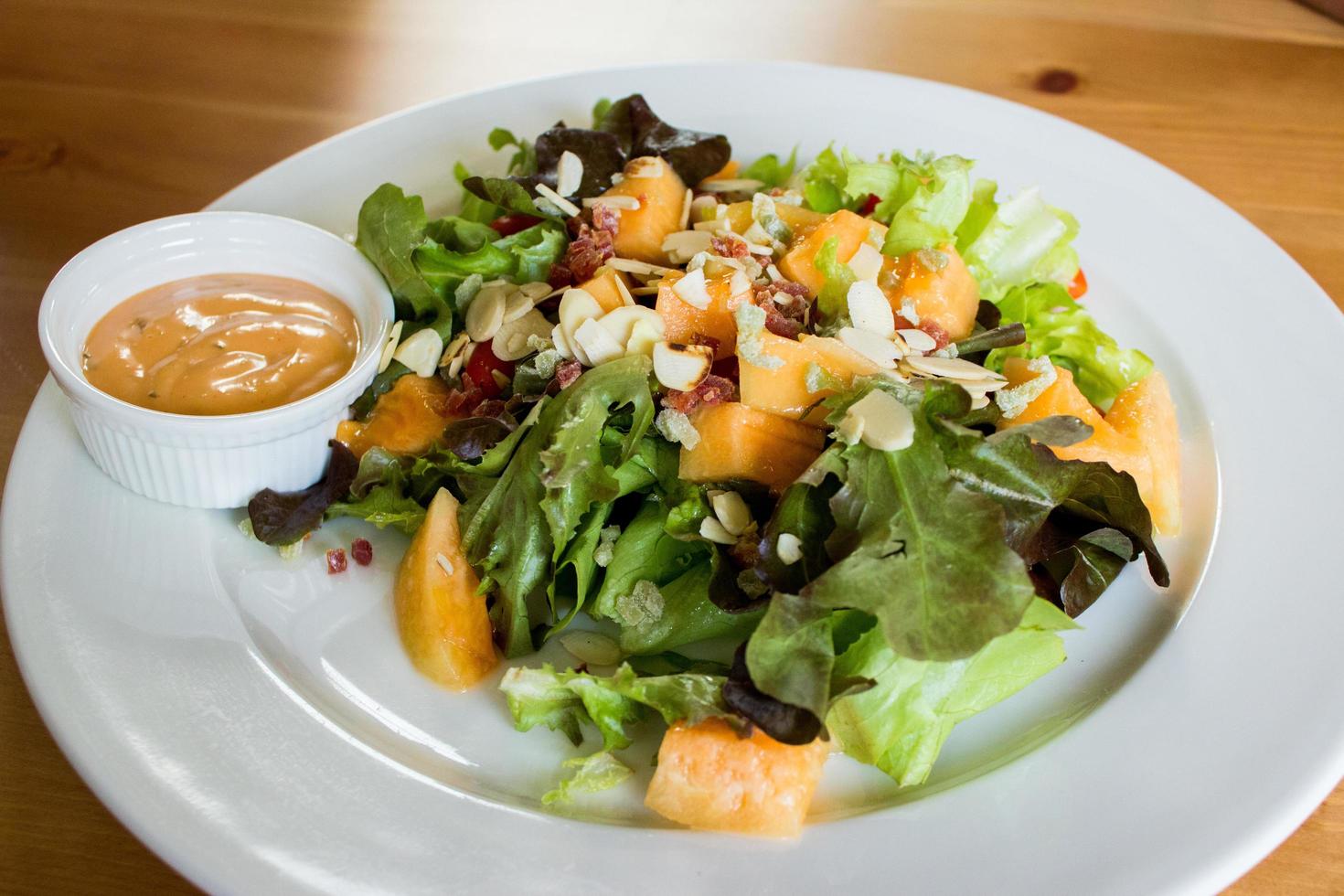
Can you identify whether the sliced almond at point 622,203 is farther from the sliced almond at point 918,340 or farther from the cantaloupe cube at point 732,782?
the cantaloupe cube at point 732,782

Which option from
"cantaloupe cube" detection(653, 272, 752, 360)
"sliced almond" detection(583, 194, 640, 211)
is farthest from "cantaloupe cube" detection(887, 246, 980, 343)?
"sliced almond" detection(583, 194, 640, 211)

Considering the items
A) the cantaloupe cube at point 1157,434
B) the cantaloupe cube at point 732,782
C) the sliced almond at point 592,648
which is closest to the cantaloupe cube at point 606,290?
the sliced almond at point 592,648

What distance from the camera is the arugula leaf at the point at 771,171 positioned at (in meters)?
3.01

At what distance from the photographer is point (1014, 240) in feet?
8.92

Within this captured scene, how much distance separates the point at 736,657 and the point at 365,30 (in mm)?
3215

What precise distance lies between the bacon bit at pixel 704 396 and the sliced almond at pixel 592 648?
18.5 inches

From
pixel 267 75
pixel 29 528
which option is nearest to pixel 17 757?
pixel 29 528

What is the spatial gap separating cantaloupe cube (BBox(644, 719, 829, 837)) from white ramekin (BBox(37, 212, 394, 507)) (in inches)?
40.5

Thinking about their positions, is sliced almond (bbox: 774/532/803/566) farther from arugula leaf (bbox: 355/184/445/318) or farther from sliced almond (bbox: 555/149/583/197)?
sliced almond (bbox: 555/149/583/197)

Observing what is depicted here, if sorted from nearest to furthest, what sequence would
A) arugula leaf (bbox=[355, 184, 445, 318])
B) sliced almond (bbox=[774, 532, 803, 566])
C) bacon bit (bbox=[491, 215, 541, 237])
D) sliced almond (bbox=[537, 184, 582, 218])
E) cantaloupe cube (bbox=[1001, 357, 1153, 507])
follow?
sliced almond (bbox=[774, 532, 803, 566]) → cantaloupe cube (bbox=[1001, 357, 1153, 507]) → arugula leaf (bbox=[355, 184, 445, 318]) → sliced almond (bbox=[537, 184, 582, 218]) → bacon bit (bbox=[491, 215, 541, 237])

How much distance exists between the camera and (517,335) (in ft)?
7.75

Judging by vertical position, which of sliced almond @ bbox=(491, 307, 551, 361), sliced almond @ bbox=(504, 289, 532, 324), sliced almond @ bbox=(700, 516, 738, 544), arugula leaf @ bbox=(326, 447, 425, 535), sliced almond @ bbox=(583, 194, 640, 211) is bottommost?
arugula leaf @ bbox=(326, 447, 425, 535)

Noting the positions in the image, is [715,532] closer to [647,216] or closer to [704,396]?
A: [704,396]

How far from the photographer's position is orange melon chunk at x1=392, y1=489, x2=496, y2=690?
6.70 feet
